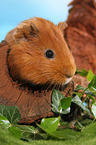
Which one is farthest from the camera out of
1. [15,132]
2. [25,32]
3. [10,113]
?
[25,32]

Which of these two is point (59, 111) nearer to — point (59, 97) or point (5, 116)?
point (59, 97)

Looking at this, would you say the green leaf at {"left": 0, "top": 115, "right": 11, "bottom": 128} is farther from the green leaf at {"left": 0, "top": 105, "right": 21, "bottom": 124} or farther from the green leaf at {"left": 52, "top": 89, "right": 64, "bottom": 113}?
the green leaf at {"left": 52, "top": 89, "right": 64, "bottom": 113}

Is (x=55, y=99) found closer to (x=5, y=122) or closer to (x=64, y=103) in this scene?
(x=64, y=103)

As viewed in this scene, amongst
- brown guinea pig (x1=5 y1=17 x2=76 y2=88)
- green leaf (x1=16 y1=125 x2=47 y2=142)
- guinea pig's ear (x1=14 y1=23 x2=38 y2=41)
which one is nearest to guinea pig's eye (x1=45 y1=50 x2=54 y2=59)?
brown guinea pig (x1=5 y1=17 x2=76 y2=88)

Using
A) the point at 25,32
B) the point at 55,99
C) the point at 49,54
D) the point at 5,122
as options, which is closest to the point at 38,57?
the point at 49,54

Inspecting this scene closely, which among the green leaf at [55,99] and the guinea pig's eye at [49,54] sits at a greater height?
the guinea pig's eye at [49,54]

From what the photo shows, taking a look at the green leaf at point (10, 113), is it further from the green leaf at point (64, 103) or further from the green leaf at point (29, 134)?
the green leaf at point (64, 103)

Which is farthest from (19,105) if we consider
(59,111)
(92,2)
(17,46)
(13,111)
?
(92,2)

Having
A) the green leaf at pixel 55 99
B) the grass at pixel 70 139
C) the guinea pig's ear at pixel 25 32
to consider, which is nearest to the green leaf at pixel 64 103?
the green leaf at pixel 55 99
